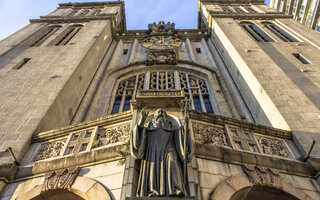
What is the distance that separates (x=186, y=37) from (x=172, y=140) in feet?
54.2

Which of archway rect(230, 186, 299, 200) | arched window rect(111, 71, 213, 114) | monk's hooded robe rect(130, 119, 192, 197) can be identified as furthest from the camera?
arched window rect(111, 71, 213, 114)

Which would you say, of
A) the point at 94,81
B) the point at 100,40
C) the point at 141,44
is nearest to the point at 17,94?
the point at 94,81

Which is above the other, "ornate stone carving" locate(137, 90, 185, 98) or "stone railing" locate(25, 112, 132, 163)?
"ornate stone carving" locate(137, 90, 185, 98)

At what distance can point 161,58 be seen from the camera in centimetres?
1619

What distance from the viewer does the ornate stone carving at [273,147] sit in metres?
7.10

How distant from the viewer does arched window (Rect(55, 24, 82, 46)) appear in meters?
16.1

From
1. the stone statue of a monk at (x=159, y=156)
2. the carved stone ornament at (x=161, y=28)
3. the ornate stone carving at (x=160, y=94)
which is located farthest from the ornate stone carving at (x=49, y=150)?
the carved stone ornament at (x=161, y=28)

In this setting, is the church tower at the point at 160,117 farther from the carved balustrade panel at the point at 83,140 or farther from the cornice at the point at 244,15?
the cornice at the point at 244,15

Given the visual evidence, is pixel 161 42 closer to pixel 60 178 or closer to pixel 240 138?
pixel 240 138

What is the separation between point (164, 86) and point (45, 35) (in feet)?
33.6

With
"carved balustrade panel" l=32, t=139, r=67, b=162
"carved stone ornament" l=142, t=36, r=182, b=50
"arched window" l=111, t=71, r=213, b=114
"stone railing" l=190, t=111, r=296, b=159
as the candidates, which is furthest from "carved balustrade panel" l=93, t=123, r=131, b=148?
"carved stone ornament" l=142, t=36, r=182, b=50

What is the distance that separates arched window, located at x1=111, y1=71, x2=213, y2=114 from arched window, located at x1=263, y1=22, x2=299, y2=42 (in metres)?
6.84

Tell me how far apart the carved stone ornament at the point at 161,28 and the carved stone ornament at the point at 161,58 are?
5059mm

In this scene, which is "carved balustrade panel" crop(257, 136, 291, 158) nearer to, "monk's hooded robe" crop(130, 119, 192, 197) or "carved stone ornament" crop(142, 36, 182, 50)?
"monk's hooded robe" crop(130, 119, 192, 197)
